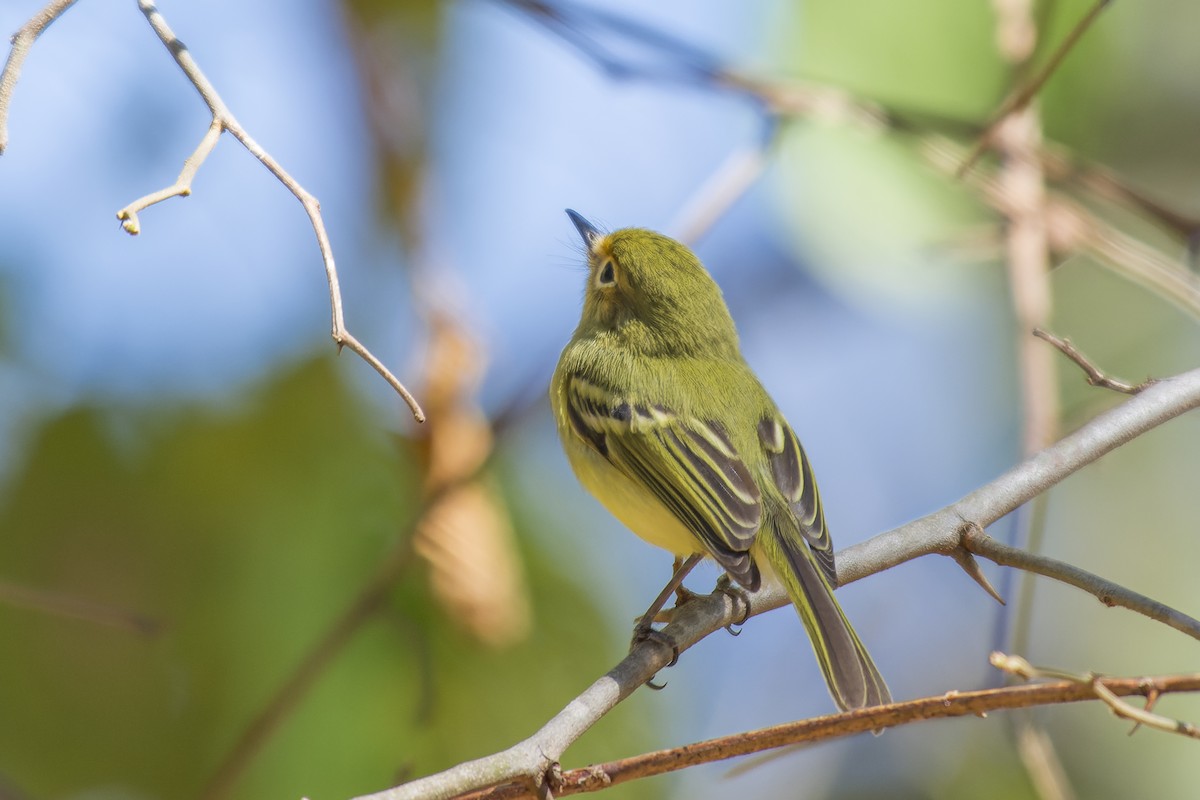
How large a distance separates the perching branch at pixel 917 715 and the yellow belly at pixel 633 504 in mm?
1387

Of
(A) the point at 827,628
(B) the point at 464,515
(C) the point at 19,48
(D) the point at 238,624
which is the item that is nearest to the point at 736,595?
(A) the point at 827,628

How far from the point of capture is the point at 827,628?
2.60 m

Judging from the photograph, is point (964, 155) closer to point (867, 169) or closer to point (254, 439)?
point (867, 169)

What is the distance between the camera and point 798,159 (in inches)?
146

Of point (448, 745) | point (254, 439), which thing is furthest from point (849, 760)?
point (254, 439)

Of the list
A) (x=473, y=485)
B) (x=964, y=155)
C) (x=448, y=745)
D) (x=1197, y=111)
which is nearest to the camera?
(x=448, y=745)

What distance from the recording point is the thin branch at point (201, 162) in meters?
1.60

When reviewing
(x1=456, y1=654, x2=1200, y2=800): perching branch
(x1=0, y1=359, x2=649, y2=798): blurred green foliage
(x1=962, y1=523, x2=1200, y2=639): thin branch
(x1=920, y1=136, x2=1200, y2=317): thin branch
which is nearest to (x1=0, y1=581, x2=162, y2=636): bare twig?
(x1=0, y1=359, x2=649, y2=798): blurred green foliage

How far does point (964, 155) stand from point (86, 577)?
8.67ft

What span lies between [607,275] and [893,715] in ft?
8.18

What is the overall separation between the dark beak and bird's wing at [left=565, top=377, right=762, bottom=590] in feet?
2.22

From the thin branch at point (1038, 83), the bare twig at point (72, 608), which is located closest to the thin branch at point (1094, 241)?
the thin branch at point (1038, 83)

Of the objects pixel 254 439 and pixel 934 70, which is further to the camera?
pixel 934 70

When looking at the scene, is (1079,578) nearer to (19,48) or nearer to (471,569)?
(471,569)
